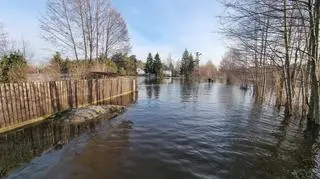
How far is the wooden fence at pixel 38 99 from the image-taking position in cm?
891

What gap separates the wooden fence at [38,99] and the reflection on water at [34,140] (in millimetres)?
599

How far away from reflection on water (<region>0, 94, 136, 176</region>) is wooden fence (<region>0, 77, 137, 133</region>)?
60 cm

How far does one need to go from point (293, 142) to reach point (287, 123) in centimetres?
361

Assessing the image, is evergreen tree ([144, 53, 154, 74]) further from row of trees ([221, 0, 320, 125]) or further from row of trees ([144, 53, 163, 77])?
row of trees ([221, 0, 320, 125])

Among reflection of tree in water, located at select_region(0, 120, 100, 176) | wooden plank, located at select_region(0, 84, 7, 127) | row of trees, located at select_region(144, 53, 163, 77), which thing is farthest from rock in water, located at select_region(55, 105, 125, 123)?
row of trees, located at select_region(144, 53, 163, 77)

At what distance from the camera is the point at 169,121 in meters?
11.5

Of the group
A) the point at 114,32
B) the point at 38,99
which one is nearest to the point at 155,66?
the point at 114,32

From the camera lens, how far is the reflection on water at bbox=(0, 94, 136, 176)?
6160 millimetres

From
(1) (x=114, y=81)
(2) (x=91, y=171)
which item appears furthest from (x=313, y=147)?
(1) (x=114, y=81)

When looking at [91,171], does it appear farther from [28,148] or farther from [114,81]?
[114,81]

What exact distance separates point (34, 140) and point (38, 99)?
3488 mm

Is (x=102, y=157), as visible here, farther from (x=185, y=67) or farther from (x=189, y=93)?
(x=185, y=67)

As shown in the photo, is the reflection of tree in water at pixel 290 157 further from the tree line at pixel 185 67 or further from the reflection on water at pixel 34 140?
the tree line at pixel 185 67

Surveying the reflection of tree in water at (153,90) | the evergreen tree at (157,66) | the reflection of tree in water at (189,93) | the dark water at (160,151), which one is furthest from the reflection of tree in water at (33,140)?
the evergreen tree at (157,66)
